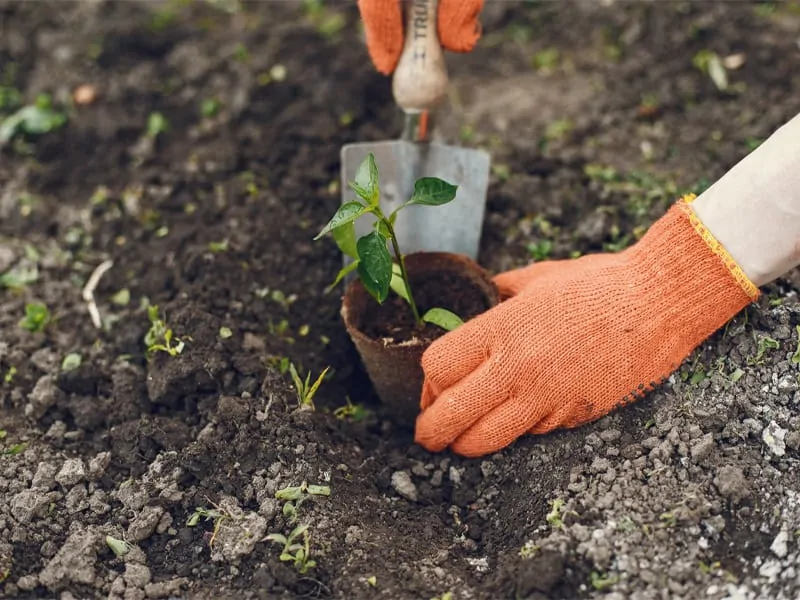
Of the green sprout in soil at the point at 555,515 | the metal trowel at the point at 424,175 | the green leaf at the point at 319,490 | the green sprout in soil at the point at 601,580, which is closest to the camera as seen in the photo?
the green sprout in soil at the point at 601,580

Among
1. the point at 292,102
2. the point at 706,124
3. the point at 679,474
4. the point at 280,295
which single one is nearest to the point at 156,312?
the point at 280,295

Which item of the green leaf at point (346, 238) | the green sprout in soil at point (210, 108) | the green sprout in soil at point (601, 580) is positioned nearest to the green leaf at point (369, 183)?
the green leaf at point (346, 238)

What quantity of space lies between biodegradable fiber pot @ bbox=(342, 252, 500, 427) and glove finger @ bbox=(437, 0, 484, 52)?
50 centimetres

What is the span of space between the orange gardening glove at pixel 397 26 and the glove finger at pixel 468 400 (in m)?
0.77

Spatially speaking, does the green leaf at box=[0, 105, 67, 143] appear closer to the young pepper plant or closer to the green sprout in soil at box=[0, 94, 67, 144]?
the green sprout in soil at box=[0, 94, 67, 144]

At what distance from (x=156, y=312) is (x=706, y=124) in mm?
1715

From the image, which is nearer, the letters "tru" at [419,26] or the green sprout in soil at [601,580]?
the green sprout in soil at [601,580]

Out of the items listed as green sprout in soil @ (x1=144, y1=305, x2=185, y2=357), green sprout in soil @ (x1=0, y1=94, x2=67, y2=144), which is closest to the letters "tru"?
green sprout in soil @ (x1=144, y1=305, x2=185, y2=357)

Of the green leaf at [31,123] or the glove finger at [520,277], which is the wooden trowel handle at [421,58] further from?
the green leaf at [31,123]

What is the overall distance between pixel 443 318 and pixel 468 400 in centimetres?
20

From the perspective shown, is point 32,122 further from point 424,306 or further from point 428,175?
point 424,306

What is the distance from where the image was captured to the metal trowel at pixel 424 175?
A: 217 centimetres

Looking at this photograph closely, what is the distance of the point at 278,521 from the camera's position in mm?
1721

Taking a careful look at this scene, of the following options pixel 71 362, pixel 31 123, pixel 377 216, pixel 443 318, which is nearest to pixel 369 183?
pixel 377 216
